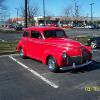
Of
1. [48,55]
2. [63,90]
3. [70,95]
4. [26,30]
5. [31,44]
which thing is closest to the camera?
[70,95]

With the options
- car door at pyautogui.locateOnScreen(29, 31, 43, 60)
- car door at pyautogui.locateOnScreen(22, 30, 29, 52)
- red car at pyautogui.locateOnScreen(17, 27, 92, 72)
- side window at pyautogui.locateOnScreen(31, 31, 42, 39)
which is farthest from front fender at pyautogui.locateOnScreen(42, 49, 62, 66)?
car door at pyautogui.locateOnScreen(22, 30, 29, 52)

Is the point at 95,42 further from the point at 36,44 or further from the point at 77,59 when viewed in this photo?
the point at 77,59

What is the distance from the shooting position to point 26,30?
1345 centimetres

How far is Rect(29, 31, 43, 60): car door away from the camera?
A: 458 inches

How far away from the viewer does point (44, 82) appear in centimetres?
887

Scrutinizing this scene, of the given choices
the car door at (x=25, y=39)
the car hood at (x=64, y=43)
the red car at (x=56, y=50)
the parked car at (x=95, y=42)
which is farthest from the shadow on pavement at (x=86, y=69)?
the parked car at (x=95, y=42)

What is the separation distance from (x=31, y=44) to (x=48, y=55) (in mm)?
1958

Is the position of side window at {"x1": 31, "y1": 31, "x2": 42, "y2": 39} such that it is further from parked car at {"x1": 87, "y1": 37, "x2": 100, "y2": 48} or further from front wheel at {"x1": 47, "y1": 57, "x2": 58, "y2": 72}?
parked car at {"x1": 87, "y1": 37, "x2": 100, "y2": 48}

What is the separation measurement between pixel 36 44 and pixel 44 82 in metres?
3.38

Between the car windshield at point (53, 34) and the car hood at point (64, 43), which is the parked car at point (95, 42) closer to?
the car windshield at point (53, 34)

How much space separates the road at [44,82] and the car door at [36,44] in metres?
0.50

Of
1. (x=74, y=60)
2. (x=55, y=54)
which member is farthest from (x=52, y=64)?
(x=74, y=60)

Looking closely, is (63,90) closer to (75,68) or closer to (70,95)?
(70,95)

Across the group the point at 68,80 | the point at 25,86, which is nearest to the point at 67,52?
the point at 68,80
